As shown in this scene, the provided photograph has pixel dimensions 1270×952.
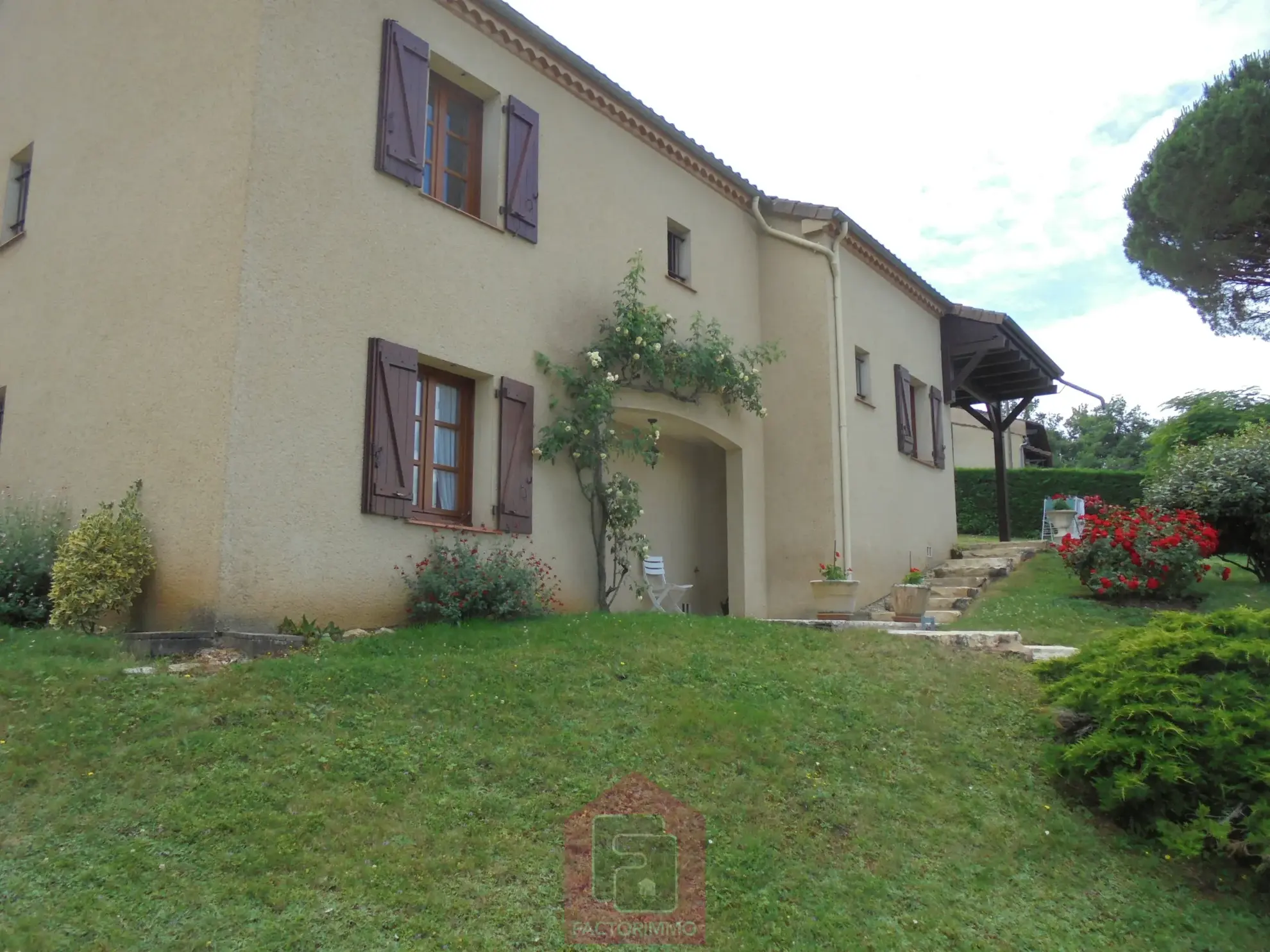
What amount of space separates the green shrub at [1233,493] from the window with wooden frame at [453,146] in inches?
374

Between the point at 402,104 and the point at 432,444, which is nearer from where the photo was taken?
the point at 402,104

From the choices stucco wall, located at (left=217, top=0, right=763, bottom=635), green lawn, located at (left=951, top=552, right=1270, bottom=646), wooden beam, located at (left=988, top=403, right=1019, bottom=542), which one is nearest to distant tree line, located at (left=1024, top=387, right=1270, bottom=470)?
wooden beam, located at (left=988, top=403, right=1019, bottom=542)

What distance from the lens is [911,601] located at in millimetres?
10594

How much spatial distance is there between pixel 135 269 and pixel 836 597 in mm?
7461

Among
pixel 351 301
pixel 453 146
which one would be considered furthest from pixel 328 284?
pixel 453 146

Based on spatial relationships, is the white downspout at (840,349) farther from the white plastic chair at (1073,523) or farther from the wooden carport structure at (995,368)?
the white plastic chair at (1073,523)

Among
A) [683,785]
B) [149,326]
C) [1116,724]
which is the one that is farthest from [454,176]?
[1116,724]

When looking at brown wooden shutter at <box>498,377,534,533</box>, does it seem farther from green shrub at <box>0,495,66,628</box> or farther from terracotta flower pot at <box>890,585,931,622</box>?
terracotta flower pot at <box>890,585,931,622</box>

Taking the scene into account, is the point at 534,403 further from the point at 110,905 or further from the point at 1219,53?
the point at 1219,53

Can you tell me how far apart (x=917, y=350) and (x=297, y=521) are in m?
11.0

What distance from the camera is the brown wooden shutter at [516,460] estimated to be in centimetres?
873

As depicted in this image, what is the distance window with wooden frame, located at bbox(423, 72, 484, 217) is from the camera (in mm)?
9070

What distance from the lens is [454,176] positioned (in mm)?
9305

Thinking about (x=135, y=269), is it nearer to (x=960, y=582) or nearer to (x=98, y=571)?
(x=98, y=571)
